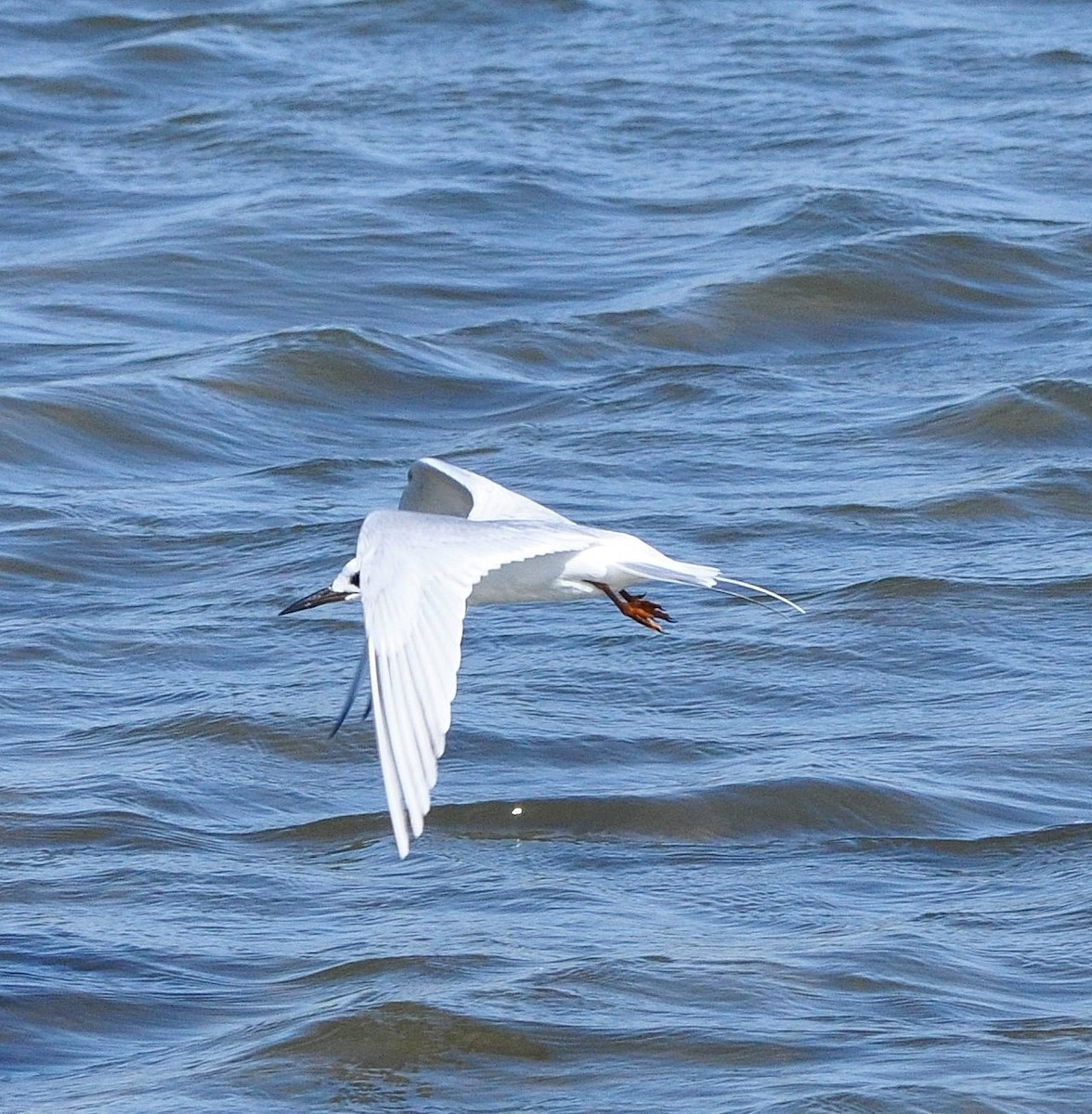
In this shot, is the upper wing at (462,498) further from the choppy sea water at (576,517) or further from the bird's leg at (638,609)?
the choppy sea water at (576,517)

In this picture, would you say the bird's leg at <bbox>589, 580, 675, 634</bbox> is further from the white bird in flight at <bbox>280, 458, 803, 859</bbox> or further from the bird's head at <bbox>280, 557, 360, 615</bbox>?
the bird's head at <bbox>280, 557, 360, 615</bbox>

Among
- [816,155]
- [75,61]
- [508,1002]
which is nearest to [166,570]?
[508,1002]

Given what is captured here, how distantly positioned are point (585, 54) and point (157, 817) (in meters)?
9.28

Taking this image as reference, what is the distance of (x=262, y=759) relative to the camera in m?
6.20

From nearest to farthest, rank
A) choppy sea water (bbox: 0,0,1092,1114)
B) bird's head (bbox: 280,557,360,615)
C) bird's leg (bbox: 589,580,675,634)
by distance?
choppy sea water (bbox: 0,0,1092,1114) < bird's head (bbox: 280,557,360,615) < bird's leg (bbox: 589,580,675,634)

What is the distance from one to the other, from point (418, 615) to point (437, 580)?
0.14m

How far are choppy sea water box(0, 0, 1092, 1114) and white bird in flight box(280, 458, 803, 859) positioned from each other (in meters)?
0.53

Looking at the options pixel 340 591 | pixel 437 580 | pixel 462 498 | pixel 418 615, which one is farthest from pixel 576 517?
pixel 418 615

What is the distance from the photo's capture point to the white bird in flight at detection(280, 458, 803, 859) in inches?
155

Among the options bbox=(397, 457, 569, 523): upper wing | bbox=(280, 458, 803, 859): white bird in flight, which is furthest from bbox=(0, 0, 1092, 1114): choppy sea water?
bbox=(397, 457, 569, 523): upper wing

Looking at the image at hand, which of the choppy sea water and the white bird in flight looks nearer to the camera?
the white bird in flight

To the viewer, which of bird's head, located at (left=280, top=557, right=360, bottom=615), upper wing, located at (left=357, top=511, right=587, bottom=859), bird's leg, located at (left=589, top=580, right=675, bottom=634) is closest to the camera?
upper wing, located at (left=357, top=511, right=587, bottom=859)

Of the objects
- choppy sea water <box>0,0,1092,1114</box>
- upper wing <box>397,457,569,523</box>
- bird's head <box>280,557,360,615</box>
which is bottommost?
choppy sea water <box>0,0,1092,1114</box>

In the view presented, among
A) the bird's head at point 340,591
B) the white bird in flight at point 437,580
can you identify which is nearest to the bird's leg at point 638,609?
the white bird in flight at point 437,580
